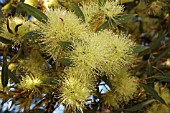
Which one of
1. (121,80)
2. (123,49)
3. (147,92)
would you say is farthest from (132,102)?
(123,49)

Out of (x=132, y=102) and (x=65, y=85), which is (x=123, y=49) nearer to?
(x=65, y=85)

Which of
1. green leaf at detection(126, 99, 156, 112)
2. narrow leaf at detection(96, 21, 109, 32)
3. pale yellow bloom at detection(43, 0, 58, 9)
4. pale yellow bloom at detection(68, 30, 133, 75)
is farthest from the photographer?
green leaf at detection(126, 99, 156, 112)

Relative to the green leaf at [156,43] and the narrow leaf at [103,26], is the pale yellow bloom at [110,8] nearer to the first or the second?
the narrow leaf at [103,26]

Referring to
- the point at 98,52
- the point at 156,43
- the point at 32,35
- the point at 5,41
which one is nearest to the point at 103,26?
the point at 98,52

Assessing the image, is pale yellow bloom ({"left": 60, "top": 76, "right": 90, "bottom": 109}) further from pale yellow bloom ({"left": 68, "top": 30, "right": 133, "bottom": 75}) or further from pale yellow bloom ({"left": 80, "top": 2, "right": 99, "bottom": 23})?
pale yellow bloom ({"left": 80, "top": 2, "right": 99, "bottom": 23})

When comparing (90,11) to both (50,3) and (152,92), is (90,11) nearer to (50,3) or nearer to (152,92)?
(50,3)

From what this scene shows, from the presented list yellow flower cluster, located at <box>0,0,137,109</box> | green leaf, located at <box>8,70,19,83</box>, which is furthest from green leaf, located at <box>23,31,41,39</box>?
green leaf, located at <box>8,70,19,83</box>
